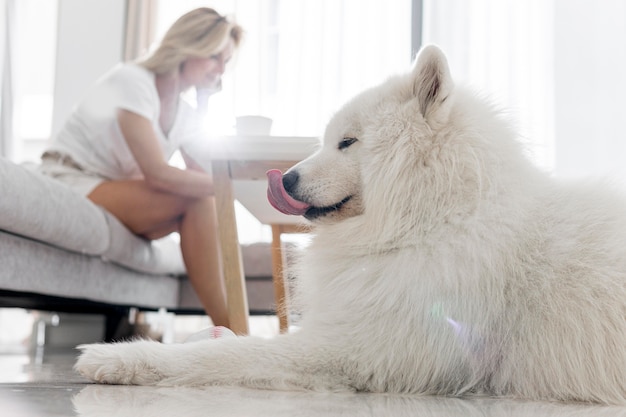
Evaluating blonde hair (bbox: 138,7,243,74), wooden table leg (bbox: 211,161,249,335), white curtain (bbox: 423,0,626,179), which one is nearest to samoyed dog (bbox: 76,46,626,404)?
wooden table leg (bbox: 211,161,249,335)

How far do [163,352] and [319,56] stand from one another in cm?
458

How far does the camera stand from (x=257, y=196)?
2.44m

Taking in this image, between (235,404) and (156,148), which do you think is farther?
(156,148)

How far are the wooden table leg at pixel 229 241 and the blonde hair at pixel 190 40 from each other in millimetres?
1197

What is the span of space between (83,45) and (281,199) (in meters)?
4.96

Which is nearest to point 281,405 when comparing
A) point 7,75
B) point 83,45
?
point 83,45

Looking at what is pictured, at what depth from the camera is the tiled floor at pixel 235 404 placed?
0.89 meters

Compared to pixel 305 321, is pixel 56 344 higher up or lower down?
lower down

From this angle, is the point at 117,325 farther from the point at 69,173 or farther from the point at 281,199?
the point at 281,199

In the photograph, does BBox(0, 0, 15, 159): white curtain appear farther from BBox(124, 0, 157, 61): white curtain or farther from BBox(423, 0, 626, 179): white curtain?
BBox(423, 0, 626, 179): white curtain

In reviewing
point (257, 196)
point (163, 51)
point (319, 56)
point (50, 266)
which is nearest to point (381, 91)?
point (257, 196)

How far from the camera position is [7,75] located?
5.81m

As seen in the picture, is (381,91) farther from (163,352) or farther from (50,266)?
(50,266)

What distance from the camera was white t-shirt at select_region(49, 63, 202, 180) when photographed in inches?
113
